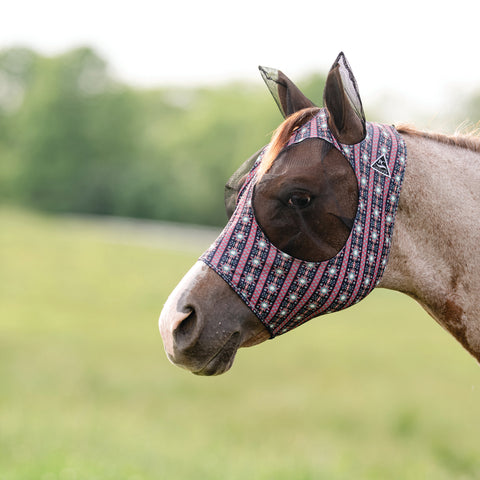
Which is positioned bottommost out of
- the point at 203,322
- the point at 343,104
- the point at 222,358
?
the point at 222,358

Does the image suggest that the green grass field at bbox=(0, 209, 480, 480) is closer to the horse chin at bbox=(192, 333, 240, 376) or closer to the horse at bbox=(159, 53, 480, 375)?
the horse at bbox=(159, 53, 480, 375)

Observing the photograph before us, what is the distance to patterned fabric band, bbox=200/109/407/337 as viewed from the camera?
95.5 inches

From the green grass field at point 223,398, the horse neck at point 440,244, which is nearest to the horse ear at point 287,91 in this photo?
the horse neck at point 440,244

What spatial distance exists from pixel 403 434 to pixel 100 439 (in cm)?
480

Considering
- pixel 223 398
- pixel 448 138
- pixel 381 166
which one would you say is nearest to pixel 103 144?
pixel 223 398

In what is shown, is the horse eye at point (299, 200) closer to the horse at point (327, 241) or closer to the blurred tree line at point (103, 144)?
the horse at point (327, 241)

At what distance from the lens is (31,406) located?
8.78 meters

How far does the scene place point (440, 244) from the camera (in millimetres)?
2574

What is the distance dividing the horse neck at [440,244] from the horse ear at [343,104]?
0.31 m

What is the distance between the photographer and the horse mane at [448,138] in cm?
275

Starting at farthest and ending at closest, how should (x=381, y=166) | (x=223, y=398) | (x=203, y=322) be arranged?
(x=223, y=398) → (x=381, y=166) → (x=203, y=322)

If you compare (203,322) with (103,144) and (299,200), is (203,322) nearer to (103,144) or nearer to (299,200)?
(299,200)

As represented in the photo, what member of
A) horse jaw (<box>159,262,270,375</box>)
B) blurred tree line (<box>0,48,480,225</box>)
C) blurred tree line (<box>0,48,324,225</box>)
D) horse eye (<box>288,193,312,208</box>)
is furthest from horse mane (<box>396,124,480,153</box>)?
blurred tree line (<box>0,48,480,225</box>)

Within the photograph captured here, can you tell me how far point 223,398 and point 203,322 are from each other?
29.2 ft
